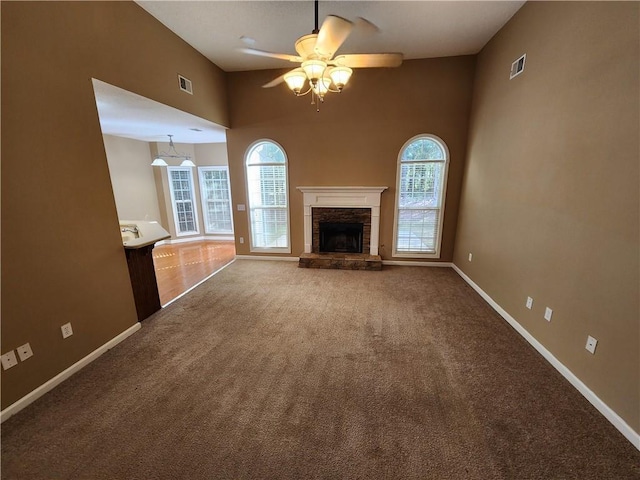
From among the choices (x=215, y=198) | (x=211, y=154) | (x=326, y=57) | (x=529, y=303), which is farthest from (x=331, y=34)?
(x=215, y=198)

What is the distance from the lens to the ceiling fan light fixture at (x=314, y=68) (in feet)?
7.01

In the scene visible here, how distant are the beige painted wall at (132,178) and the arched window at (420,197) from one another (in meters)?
5.86

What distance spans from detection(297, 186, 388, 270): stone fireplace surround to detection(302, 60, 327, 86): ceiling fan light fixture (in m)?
2.45

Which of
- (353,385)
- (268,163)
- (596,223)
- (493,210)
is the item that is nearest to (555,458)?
(353,385)

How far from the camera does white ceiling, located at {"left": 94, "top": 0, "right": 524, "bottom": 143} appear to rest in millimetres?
2719

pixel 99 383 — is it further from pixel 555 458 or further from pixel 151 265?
pixel 555 458

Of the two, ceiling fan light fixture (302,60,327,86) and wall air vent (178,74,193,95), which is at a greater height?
wall air vent (178,74,193,95)

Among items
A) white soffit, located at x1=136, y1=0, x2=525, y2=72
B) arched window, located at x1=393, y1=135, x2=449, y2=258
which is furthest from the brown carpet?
white soffit, located at x1=136, y1=0, x2=525, y2=72

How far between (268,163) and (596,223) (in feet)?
14.2

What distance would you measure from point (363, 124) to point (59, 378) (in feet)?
15.4

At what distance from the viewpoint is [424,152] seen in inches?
173

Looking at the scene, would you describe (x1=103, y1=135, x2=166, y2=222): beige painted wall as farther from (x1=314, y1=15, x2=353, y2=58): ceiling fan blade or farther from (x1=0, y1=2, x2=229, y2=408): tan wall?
(x1=314, y1=15, x2=353, y2=58): ceiling fan blade

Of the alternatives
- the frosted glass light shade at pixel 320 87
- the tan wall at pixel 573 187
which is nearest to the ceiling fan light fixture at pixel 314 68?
the frosted glass light shade at pixel 320 87

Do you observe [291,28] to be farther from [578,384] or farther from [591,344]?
[578,384]
